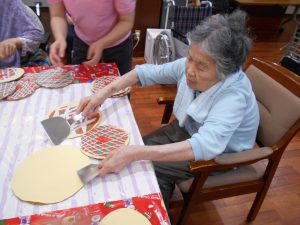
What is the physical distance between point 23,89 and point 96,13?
539 mm

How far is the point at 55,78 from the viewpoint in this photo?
136 centimetres

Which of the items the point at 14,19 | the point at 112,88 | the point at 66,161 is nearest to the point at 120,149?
the point at 66,161

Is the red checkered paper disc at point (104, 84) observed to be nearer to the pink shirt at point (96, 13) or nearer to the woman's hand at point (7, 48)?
the pink shirt at point (96, 13)

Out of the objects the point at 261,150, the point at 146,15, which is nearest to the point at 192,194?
the point at 261,150

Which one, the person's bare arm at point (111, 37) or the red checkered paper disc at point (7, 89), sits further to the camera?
the person's bare arm at point (111, 37)

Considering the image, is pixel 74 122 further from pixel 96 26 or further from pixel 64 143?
pixel 96 26

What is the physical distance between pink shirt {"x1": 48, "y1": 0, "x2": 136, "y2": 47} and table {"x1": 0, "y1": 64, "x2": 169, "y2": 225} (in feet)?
1.41

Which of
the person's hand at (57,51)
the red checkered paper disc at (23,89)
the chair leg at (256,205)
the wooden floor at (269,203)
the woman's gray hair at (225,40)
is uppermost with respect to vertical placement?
the woman's gray hair at (225,40)

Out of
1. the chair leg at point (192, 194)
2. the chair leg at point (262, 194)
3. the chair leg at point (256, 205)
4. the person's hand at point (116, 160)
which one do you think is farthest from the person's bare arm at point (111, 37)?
the chair leg at point (256, 205)

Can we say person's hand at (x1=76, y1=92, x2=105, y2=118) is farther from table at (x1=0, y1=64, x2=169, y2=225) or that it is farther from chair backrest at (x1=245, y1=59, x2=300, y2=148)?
chair backrest at (x1=245, y1=59, x2=300, y2=148)

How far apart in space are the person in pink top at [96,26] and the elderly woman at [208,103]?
0.93 feet

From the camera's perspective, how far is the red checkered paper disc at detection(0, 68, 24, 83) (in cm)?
133

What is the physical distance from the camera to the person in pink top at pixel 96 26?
138 cm

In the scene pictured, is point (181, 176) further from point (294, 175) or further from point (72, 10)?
point (294, 175)
